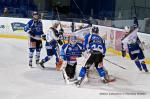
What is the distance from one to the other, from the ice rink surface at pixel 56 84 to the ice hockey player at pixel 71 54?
0.82ft

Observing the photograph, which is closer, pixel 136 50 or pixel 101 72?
pixel 101 72

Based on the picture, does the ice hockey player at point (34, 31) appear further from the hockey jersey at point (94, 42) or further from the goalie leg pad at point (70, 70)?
the hockey jersey at point (94, 42)

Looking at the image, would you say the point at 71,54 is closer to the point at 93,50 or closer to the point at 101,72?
the point at 93,50

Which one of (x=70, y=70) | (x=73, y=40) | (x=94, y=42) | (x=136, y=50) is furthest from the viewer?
(x=136, y=50)

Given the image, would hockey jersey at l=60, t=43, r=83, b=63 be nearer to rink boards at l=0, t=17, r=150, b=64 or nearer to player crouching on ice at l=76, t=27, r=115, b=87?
player crouching on ice at l=76, t=27, r=115, b=87

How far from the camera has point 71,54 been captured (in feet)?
33.3

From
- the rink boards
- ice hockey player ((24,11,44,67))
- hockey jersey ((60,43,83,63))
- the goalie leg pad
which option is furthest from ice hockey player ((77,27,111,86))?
ice hockey player ((24,11,44,67))

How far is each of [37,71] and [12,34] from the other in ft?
25.2

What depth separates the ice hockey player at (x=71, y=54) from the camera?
1011 centimetres

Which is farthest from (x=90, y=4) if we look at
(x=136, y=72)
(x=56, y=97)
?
(x=56, y=97)

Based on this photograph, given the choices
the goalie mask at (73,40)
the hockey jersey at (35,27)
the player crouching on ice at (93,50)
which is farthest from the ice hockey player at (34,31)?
the player crouching on ice at (93,50)

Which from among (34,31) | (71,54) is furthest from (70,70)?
(34,31)

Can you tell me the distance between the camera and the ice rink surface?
8.94 metres

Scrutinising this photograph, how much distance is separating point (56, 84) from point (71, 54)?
2.40 ft
